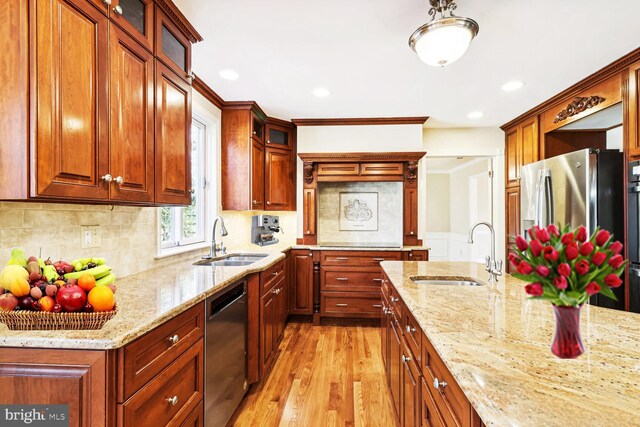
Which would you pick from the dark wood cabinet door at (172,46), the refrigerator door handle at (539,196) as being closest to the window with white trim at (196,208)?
the dark wood cabinet door at (172,46)

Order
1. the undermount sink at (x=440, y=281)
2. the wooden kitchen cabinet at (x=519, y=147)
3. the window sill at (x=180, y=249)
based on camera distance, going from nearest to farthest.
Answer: the undermount sink at (x=440, y=281), the window sill at (x=180, y=249), the wooden kitchen cabinet at (x=519, y=147)

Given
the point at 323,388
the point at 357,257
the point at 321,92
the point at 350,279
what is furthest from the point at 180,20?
the point at 350,279

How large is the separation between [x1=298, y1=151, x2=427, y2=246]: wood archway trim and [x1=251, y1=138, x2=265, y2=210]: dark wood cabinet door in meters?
0.49

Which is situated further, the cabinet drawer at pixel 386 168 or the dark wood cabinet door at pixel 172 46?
the cabinet drawer at pixel 386 168

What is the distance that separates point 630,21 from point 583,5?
457 mm

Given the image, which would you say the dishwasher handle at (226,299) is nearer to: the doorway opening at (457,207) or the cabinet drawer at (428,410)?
the cabinet drawer at (428,410)

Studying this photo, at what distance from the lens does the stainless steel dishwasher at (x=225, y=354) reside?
161 cm

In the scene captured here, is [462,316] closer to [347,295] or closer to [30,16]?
[30,16]

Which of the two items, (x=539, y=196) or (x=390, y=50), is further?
(x=539, y=196)

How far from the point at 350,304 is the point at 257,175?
1866 millimetres

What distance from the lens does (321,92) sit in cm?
308

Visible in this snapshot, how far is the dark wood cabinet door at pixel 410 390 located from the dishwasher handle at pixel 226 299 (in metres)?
1.00

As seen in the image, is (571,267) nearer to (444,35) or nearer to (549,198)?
(444,35)

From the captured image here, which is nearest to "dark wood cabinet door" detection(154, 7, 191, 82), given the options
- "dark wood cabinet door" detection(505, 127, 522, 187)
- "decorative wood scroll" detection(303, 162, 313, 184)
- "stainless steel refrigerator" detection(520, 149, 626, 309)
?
"decorative wood scroll" detection(303, 162, 313, 184)
